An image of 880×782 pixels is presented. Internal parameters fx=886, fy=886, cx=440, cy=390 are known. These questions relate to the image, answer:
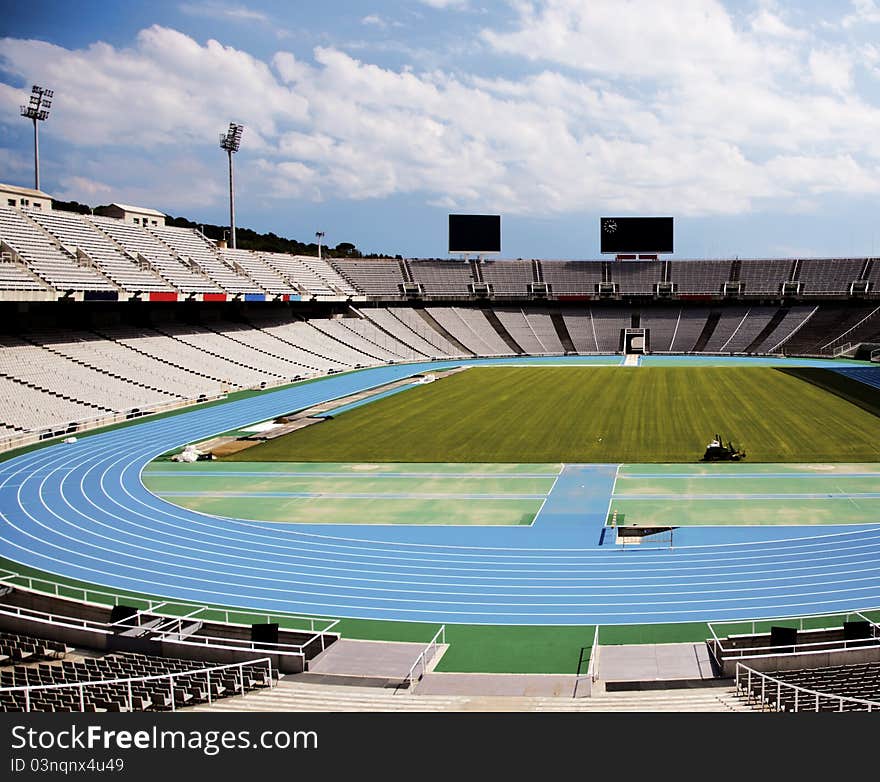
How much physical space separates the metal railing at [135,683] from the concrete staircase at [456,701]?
33cm

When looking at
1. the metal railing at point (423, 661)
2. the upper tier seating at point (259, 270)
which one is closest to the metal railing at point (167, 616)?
the metal railing at point (423, 661)

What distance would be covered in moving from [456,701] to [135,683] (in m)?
4.12

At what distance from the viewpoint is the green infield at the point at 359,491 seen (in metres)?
23.8

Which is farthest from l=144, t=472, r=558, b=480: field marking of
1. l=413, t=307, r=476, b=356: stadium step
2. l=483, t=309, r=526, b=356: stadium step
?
l=483, t=309, r=526, b=356: stadium step

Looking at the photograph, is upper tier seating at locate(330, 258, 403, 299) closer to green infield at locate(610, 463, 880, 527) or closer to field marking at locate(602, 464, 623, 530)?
field marking at locate(602, 464, 623, 530)

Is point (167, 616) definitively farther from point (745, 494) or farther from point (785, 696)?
point (745, 494)

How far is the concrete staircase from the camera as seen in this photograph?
1080cm

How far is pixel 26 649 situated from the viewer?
44.3ft

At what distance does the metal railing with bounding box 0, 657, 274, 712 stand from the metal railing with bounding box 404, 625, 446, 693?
2033 millimetres

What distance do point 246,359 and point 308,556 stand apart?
1552 inches

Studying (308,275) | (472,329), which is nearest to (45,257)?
(308,275)

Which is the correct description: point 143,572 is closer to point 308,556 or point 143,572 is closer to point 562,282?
point 308,556

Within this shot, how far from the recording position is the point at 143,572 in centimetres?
1923

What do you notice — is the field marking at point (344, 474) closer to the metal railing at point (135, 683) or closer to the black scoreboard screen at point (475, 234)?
the metal railing at point (135, 683)
